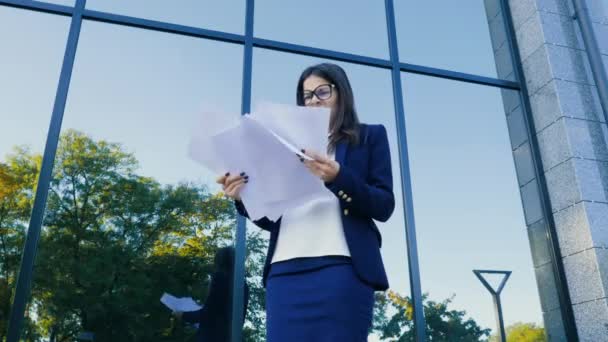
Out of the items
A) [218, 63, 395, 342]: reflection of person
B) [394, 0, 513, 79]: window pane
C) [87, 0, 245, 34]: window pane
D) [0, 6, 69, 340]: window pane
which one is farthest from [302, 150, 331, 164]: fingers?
[394, 0, 513, 79]: window pane

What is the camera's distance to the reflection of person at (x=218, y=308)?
9.87 ft

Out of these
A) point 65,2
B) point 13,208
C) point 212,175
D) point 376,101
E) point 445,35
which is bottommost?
point 13,208

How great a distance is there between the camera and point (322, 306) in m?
1.29

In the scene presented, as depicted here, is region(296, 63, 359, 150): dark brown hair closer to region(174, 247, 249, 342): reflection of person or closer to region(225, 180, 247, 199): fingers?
region(225, 180, 247, 199): fingers

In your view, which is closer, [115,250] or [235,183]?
[235,183]

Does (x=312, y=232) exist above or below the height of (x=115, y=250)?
below

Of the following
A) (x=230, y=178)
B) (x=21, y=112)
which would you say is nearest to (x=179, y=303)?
(x=21, y=112)

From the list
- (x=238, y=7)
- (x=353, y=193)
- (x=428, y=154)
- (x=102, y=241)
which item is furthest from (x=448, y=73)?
(x=353, y=193)

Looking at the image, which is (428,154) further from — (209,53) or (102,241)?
(102,241)

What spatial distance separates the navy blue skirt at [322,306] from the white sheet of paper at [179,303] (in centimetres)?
177

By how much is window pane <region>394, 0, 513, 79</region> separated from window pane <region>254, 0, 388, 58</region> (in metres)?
0.22

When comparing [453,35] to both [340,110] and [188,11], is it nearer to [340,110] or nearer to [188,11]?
[188,11]

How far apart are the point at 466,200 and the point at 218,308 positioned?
2.03 m

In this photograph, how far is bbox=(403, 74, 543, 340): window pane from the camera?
3643 mm
